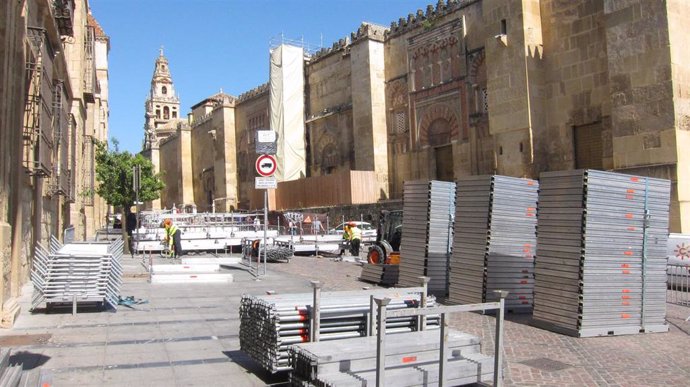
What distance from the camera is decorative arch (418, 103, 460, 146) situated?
92.3 feet

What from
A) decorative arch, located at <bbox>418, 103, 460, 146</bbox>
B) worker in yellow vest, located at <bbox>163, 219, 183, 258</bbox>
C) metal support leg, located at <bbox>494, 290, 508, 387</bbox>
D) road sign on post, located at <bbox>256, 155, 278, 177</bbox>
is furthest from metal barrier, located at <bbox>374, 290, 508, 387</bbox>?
decorative arch, located at <bbox>418, 103, 460, 146</bbox>

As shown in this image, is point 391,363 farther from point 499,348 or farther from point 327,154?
point 327,154

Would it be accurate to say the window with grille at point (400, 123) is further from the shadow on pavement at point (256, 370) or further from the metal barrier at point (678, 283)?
the shadow on pavement at point (256, 370)

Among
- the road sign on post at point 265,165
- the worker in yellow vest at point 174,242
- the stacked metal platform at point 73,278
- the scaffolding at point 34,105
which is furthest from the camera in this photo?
the worker in yellow vest at point 174,242

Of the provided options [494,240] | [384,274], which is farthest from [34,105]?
[494,240]

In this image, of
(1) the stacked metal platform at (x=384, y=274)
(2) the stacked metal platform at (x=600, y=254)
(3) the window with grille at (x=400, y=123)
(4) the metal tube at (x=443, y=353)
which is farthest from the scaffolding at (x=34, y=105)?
(3) the window with grille at (x=400, y=123)

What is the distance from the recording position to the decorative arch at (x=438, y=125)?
2814 cm

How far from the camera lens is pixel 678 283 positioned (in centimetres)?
1259

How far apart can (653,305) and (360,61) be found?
26200 millimetres

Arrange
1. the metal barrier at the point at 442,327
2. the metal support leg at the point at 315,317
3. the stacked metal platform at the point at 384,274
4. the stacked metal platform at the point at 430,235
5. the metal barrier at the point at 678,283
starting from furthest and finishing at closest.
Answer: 1. the stacked metal platform at the point at 384,274
2. the stacked metal platform at the point at 430,235
3. the metal barrier at the point at 678,283
4. the metal support leg at the point at 315,317
5. the metal barrier at the point at 442,327

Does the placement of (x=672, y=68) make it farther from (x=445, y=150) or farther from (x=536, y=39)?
(x=445, y=150)

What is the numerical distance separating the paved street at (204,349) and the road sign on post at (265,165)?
3212 mm

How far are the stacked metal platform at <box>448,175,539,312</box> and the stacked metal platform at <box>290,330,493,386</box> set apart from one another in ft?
15.5

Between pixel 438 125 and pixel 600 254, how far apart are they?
21397 millimetres
